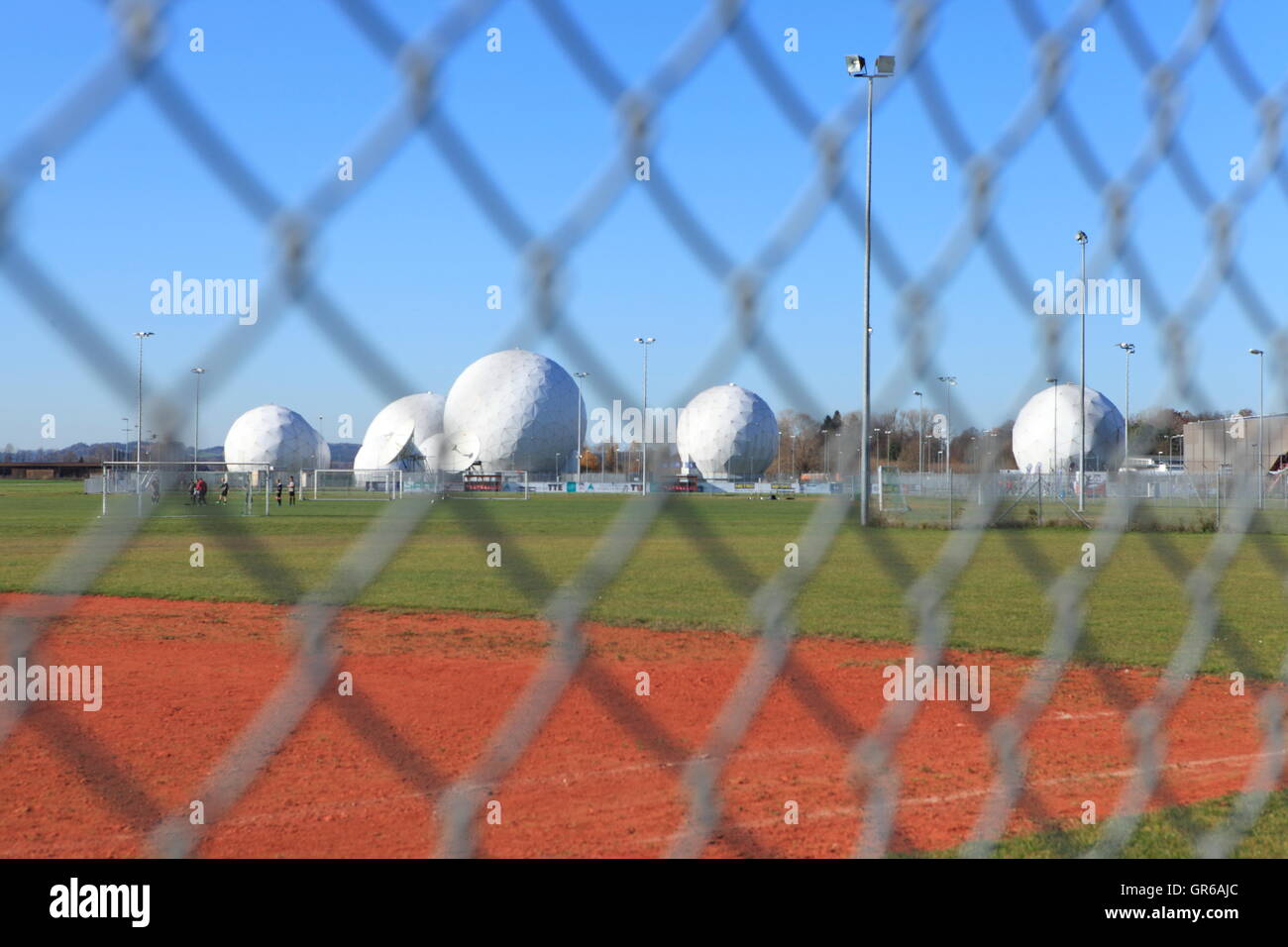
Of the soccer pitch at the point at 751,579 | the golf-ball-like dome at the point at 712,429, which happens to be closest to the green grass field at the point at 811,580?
the soccer pitch at the point at 751,579

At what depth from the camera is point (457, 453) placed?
2502mm

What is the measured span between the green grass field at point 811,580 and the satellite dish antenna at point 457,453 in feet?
1.18

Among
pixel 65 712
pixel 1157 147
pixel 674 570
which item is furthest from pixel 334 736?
pixel 674 570

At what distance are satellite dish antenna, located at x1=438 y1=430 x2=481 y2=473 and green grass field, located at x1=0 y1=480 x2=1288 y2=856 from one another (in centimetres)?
36

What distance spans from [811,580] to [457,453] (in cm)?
1250

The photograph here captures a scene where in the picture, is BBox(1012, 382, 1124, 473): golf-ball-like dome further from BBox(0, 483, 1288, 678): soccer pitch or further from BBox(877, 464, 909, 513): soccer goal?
BBox(877, 464, 909, 513): soccer goal
